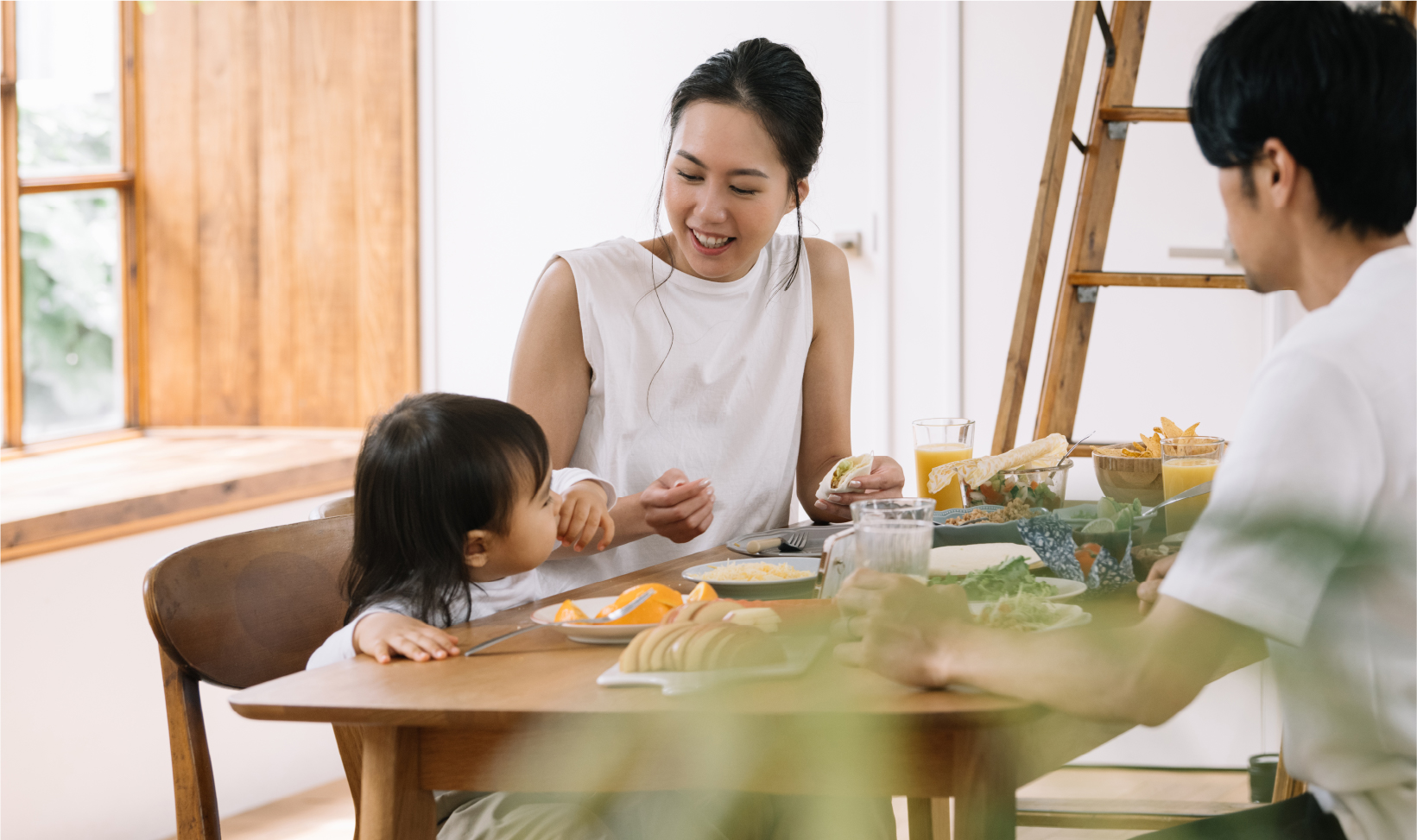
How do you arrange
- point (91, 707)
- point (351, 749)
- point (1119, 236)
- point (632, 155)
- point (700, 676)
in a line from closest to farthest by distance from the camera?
point (700, 676) < point (351, 749) < point (91, 707) < point (1119, 236) < point (632, 155)

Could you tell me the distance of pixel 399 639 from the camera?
3.21 ft

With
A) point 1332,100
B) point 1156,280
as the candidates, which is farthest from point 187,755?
point 1156,280

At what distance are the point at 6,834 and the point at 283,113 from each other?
2020 mm

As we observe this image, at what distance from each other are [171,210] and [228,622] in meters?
2.40

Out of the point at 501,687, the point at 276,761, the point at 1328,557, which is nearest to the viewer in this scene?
the point at 1328,557

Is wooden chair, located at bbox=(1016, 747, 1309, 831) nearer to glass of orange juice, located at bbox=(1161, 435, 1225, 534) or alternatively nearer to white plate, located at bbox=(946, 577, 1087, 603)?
glass of orange juice, located at bbox=(1161, 435, 1225, 534)

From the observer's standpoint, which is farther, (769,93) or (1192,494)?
(769,93)

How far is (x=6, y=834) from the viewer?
2197mm

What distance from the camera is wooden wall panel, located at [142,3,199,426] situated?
3.26 m

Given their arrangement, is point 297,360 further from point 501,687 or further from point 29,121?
point 501,687

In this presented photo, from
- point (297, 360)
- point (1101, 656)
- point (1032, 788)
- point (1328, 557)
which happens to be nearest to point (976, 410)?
point (1032, 788)

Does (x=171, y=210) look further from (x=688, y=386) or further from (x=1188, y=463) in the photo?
(x=1188, y=463)

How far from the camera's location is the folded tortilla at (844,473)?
155 cm

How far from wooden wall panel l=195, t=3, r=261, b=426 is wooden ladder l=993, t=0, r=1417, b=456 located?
2250 millimetres
